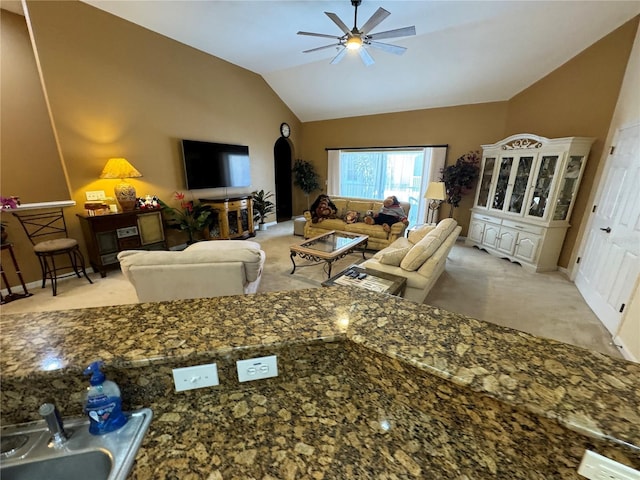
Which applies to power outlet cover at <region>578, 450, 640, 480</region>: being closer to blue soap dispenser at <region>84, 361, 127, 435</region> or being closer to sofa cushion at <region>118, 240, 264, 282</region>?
blue soap dispenser at <region>84, 361, 127, 435</region>

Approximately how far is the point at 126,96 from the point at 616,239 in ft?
20.1

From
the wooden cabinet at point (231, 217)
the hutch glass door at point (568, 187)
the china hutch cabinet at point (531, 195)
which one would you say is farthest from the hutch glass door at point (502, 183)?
the wooden cabinet at point (231, 217)

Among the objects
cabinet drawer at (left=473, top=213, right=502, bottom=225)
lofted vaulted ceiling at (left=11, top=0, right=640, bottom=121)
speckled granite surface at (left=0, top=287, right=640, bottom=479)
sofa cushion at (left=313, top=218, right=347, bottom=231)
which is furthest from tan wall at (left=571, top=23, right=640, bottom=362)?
sofa cushion at (left=313, top=218, right=347, bottom=231)

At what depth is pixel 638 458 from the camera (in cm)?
49

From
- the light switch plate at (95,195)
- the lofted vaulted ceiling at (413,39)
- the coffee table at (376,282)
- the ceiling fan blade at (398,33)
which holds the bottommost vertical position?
the coffee table at (376,282)

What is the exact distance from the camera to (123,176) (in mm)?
3477

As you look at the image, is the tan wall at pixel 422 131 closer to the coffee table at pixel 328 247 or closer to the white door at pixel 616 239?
the white door at pixel 616 239

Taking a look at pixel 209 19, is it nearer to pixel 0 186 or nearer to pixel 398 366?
pixel 0 186

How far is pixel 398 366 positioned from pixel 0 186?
4.64 m

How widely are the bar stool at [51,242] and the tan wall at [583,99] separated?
21.3 ft

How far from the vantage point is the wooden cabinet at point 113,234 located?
11.0 ft

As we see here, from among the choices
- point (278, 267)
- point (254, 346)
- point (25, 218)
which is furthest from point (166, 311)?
point (25, 218)

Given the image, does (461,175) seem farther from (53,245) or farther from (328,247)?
(53,245)

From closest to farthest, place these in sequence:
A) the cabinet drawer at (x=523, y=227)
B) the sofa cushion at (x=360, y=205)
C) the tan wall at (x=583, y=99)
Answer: the tan wall at (x=583, y=99) < the cabinet drawer at (x=523, y=227) < the sofa cushion at (x=360, y=205)
